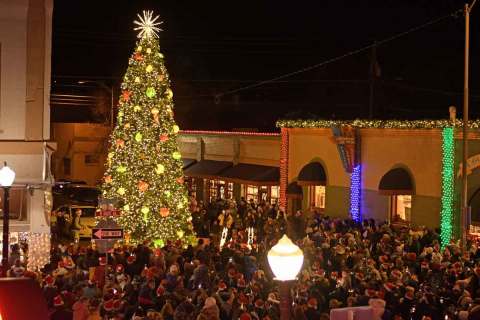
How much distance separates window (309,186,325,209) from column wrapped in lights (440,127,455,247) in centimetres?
796

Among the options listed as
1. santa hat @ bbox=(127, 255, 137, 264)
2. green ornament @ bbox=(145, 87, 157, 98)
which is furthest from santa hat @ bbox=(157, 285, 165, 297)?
green ornament @ bbox=(145, 87, 157, 98)

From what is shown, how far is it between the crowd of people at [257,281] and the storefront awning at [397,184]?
5.75m

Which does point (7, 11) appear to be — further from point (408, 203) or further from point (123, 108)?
point (408, 203)

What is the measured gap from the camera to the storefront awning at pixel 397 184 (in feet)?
91.8

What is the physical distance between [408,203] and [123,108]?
1016 centimetres

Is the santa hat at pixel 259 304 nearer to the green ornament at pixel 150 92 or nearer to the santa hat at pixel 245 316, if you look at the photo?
the santa hat at pixel 245 316

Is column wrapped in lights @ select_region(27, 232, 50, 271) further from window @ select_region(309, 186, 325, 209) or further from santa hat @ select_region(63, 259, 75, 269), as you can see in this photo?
window @ select_region(309, 186, 325, 209)

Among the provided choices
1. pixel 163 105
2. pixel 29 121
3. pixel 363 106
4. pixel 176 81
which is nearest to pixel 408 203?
pixel 163 105

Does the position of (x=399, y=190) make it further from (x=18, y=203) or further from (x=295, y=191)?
(x=18, y=203)

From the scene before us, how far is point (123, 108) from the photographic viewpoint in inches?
985

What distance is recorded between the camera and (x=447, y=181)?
26203 millimetres

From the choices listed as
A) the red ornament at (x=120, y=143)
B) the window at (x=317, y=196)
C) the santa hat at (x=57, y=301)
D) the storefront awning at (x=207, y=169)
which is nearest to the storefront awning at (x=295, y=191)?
the window at (x=317, y=196)

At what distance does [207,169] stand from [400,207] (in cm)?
1514

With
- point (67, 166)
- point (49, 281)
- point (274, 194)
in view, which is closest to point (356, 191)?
point (274, 194)
